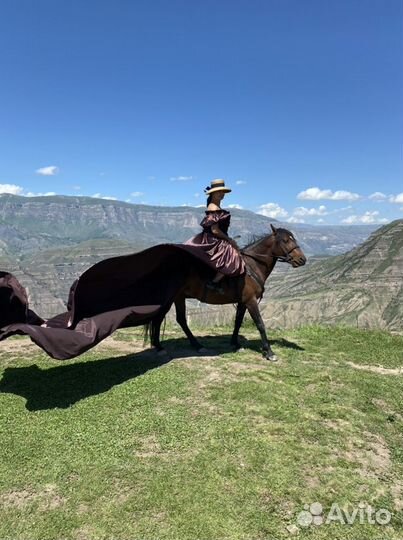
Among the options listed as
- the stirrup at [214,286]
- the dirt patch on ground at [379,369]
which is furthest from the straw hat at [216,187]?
the dirt patch on ground at [379,369]

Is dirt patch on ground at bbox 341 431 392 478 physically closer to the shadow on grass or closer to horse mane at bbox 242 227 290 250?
the shadow on grass

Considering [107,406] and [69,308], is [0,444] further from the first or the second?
[69,308]

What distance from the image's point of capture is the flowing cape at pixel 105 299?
30.3ft

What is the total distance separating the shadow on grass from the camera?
9203 millimetres

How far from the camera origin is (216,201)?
38.7 feet

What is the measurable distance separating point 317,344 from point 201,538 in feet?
31.3

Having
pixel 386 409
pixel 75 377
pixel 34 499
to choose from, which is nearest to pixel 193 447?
pixel 34 499

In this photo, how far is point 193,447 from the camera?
7.32 metres

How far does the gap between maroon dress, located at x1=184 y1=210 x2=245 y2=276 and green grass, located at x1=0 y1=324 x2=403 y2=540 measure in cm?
243

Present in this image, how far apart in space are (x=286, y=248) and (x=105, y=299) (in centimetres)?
532

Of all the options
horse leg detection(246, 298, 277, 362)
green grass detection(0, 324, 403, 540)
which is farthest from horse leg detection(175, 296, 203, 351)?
horse leg detection(246, 298, 277, 362)

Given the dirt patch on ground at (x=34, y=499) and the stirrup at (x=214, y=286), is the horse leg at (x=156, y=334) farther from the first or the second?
the dirt patch on ground at (x=34, y=499)

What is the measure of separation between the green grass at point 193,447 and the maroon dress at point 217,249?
2.43 metres

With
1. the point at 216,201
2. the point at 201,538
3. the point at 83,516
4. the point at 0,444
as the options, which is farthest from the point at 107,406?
the point at 216,201
